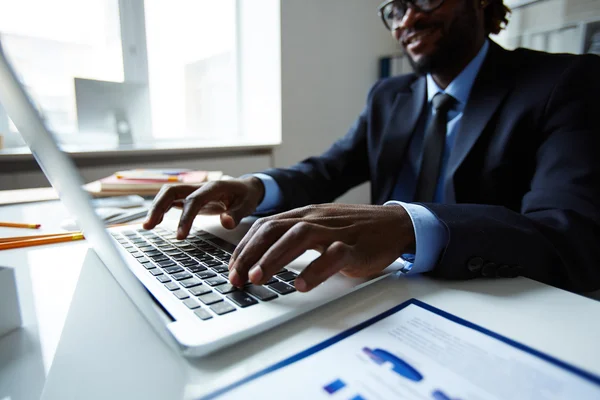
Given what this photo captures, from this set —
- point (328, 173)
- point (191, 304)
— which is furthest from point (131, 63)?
point (191, 304)

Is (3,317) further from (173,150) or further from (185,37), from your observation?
(185,37)

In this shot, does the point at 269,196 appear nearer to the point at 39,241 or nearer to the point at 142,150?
the point at 39,241

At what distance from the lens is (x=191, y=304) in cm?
33

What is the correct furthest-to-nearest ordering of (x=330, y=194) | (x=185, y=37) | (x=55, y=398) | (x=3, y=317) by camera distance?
Result: (x=185, y=37), (x=330, y=194), (x=3, y=317), (x=55, y=398)

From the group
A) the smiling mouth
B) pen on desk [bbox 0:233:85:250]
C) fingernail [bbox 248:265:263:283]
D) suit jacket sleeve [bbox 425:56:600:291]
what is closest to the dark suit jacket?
suit jacket sleeve [bbox 425:56:600:291]

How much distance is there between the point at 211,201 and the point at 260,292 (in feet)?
1.15

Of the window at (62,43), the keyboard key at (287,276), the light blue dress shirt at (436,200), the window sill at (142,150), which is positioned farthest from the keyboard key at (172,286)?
the window at (62,43)

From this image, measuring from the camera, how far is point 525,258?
0.43 m

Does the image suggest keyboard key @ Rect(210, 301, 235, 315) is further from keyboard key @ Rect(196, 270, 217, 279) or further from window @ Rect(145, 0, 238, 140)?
window @ Rect(145, 0, 238, 140)

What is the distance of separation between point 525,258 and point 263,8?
6.71ft

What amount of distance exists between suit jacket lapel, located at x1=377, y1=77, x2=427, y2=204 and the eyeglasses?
0.19 m

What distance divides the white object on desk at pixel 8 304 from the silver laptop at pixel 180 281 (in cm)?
8

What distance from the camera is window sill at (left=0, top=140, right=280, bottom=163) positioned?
1.30 metres

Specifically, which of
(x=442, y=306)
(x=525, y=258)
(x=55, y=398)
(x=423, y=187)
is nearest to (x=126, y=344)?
(x=55, y=398)
